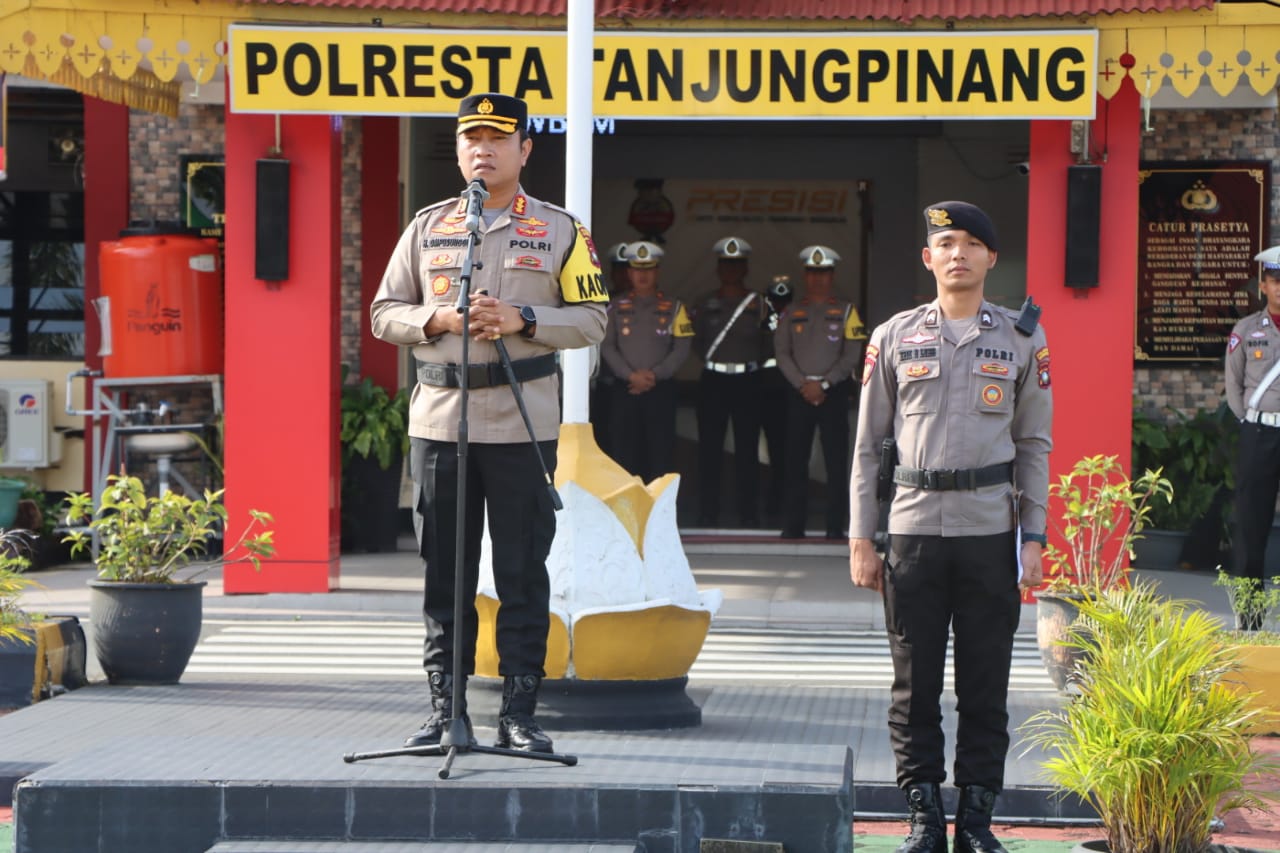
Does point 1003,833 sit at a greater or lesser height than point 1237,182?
lesser

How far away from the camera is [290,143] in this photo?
1178 cm

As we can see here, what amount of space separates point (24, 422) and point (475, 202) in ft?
30.8

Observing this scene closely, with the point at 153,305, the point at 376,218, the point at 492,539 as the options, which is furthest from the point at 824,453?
the point at 492,539

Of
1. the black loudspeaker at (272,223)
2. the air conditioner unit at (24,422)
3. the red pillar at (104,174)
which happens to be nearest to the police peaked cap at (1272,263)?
the black loudspeaker at (272,223)

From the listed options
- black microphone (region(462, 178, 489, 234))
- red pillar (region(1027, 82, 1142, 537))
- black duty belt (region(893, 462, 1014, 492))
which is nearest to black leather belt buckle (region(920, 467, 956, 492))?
black duty belt (region(893, 462, 1014, 492))

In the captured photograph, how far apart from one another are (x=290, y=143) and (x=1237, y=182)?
6.92 meters

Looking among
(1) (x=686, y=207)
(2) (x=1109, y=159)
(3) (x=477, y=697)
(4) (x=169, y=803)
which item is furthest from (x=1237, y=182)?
(4) (x=169, y=803)

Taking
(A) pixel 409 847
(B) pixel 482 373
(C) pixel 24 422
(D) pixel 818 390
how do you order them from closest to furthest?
(A) pixel 409 847 → (B) pixel 482 373 → (C) pixel 24 422 → (D) pixel 818 390

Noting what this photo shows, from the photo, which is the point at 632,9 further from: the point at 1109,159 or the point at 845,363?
the point at 845,363

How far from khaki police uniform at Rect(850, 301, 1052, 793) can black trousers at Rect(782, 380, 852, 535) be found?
836 cm

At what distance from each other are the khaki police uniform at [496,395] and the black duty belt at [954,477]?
1.19 m

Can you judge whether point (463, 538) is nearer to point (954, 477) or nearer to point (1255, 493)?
point (954, 477)

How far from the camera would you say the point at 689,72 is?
11102 millimetres

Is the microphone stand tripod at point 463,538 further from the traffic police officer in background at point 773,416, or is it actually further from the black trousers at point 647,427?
the traffic police officer in background at point 773,416
